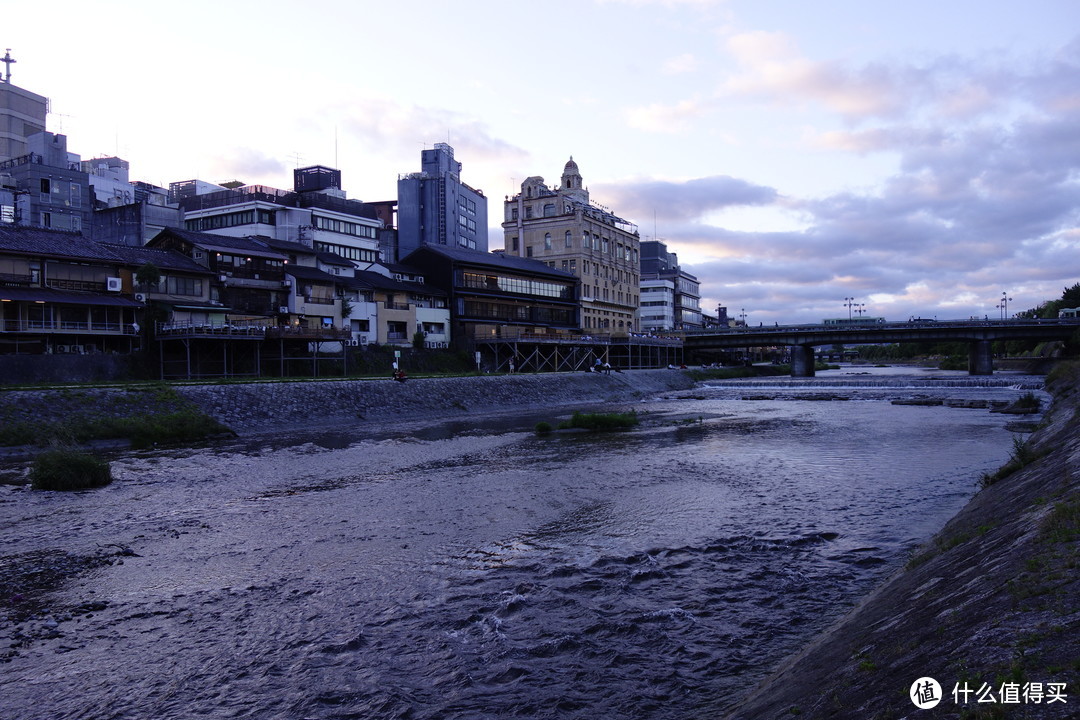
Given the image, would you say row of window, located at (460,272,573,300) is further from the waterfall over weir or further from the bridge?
the waterfall over weir

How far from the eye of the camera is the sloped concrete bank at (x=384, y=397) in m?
38.5

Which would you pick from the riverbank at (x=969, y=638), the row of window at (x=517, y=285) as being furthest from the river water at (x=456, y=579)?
the row of window at (x=517, y=285)

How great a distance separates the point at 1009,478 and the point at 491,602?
44.7 ft

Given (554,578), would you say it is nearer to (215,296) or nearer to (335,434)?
(335,434)

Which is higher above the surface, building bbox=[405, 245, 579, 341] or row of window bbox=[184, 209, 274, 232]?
row of window bbox=[184, 209, 274, 232]

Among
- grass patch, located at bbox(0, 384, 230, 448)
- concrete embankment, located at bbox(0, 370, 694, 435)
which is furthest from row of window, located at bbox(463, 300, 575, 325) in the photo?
grass patch, located at bbox(0, 384, 230, 448)

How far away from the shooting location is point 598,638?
9.88 metres

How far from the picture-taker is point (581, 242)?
10862 centimetres

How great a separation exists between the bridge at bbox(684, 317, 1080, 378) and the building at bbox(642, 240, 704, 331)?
30502 millimetres

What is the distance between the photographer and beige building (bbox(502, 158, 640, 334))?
10931 centimetres

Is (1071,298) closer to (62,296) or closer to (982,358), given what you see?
(982,358)

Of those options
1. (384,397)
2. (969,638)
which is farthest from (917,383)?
(969,638)

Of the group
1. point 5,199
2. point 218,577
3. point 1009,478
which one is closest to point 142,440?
point 218,577

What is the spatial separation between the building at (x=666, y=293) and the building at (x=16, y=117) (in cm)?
10421
